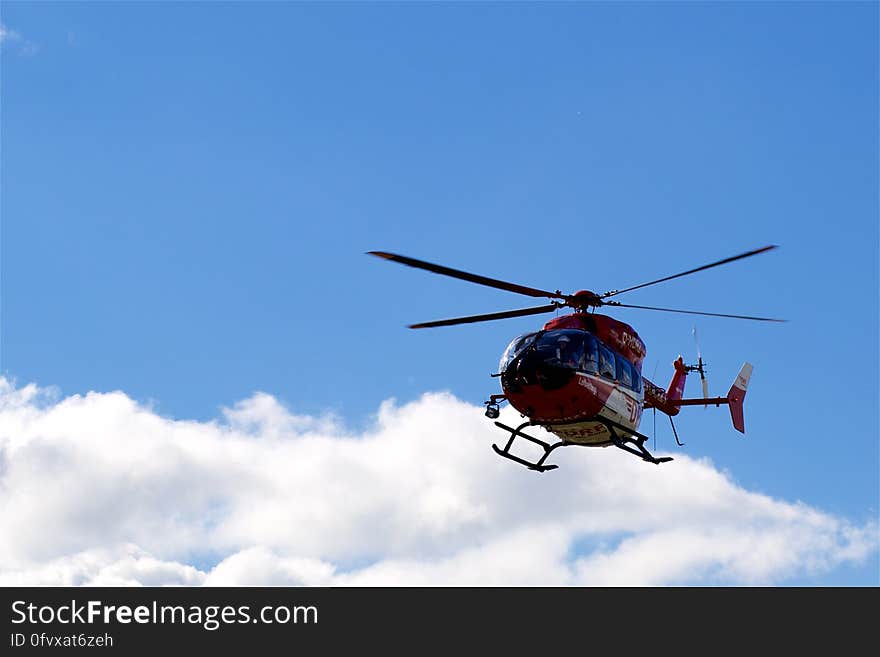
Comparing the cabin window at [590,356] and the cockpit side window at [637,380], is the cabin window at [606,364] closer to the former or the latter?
the cabin window at [590,356]

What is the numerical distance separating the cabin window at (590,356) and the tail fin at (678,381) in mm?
12811

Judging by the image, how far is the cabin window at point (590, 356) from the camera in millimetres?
40188

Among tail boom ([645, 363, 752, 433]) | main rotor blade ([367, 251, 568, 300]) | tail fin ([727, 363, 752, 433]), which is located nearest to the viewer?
main rotor blade ([367, 251, 568, 300])

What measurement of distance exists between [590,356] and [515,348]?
111 inches

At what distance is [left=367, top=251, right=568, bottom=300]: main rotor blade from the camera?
37281mm

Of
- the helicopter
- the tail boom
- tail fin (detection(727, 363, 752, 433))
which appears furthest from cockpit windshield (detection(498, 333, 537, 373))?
tail fin (detection(727, 363, 752, 433))

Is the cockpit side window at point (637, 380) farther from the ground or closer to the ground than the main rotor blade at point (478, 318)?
closer to the ground

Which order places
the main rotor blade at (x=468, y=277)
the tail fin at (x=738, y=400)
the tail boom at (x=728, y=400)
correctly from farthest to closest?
the tail fin at (x=738, y=400) → the tail boom at (x=728, y=400) → the main rotor blade at (x=468, y=277)

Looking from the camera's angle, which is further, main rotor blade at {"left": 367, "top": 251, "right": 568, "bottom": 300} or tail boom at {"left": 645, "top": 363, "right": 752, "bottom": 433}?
tail boom at {"left": 645, "top": 363, "right": 752, "bottom": 433}

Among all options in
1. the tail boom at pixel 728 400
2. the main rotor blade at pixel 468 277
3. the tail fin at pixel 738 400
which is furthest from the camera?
the tail fin at pixel 738 400

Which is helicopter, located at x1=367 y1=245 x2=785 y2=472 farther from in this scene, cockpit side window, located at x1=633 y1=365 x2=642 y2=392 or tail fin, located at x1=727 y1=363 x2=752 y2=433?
tail fin, located at x1=727 y1=363 x2=752 y2=433

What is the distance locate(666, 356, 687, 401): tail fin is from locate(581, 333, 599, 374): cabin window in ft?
42.0

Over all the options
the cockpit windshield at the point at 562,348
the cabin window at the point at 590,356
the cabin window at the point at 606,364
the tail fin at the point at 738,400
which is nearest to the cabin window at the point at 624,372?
the cabin window at the point at 606,364
